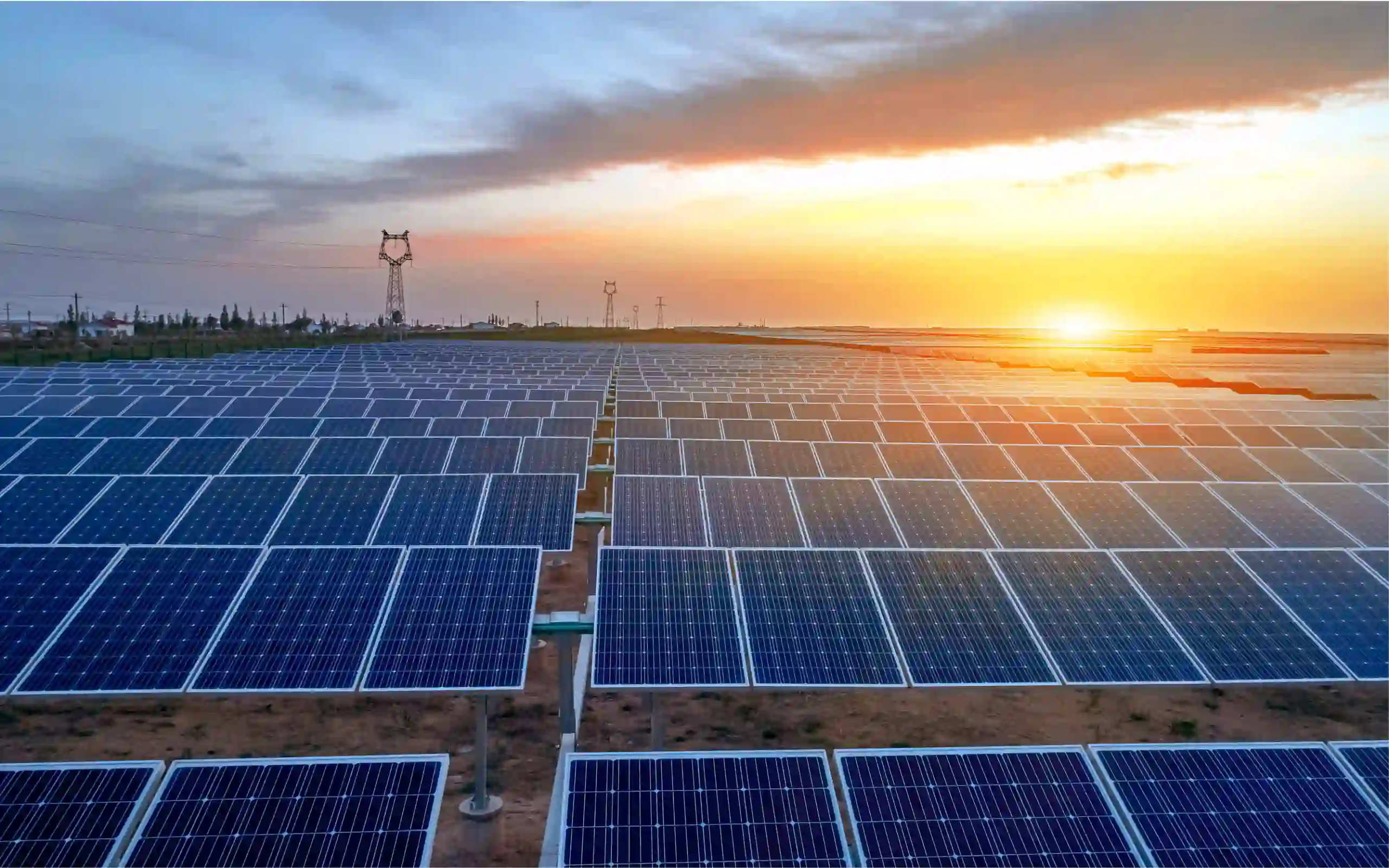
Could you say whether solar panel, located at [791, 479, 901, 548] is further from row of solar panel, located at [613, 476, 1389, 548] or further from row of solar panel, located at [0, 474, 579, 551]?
row of solar panel, located at [0, 474, 579, 551]

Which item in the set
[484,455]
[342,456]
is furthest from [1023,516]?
[342,456]

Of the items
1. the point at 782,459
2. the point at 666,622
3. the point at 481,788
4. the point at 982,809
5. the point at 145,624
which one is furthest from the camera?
the point at 782,459

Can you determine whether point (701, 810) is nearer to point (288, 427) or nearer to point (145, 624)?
point (145, 624)

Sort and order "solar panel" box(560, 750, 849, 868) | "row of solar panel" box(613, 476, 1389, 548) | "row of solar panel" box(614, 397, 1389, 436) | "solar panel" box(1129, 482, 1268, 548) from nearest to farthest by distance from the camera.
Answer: "solar panel" box(560, 750, 849, 868) < "row of solar panel" box(613, 476, 1389, 548) < "solar panel" box(1129, 482, 1268, 548) < "row of solar panel" box(614, 397, 1389, 436)

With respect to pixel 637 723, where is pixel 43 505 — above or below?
above

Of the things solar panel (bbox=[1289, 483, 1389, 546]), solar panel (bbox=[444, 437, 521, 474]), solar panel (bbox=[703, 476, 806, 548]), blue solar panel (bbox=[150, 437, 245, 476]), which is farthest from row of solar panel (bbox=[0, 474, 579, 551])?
solar panel (bbox=[1289, 483, 1389, 546])

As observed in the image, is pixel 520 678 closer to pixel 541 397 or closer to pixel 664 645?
pixel 664 645

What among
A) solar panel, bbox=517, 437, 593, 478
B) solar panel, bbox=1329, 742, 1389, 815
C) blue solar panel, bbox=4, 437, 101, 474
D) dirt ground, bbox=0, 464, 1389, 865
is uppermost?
solar panel, bbox=517, 437, 593, 478
